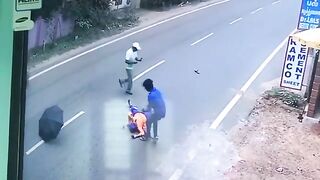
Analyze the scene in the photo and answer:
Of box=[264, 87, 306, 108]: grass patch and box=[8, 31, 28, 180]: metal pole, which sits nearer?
box=[8, 31, 28, 180]: metal pole

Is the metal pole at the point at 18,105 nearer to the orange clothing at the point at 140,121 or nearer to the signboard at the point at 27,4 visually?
the signboard at the point at 27,4

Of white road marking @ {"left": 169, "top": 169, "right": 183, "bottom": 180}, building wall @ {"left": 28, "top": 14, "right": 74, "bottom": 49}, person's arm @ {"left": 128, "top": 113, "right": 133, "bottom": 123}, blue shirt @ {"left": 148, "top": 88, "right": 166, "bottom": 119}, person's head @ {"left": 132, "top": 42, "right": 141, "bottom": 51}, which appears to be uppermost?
building wall @ {"left": 28, "top": 14, "right": 74, "bottom": 49}

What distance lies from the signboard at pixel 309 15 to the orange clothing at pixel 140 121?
0.77m

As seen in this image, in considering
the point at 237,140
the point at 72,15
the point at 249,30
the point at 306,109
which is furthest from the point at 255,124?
the point at 72,15

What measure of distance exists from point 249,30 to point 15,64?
1035 mm

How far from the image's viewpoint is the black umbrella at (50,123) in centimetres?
159

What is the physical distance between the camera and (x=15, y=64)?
156cm

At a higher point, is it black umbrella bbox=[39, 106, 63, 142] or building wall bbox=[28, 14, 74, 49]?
building wall bbox=[28, 14, 74, 49]

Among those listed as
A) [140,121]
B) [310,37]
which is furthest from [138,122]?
[310,37]

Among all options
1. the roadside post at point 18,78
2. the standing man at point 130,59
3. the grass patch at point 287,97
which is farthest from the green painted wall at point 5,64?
the grass patch at point 287,97

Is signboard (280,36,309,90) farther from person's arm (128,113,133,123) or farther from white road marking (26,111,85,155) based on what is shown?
white road marking (26,111,85,155)

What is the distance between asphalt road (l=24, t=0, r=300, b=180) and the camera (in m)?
1.62

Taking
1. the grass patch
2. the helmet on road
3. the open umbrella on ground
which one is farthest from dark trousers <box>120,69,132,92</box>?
the open umbrella on ground

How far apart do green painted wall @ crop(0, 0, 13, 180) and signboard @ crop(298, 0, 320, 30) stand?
1.19 metres
